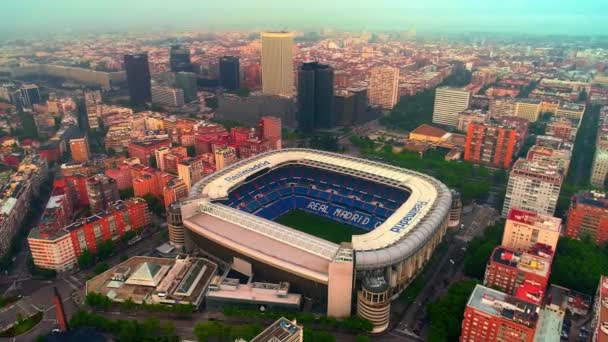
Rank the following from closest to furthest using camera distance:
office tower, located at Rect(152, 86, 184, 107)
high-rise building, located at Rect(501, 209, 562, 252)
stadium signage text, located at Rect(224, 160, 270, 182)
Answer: high-rise building, located at Rect(501, 209, 562, 252), stadium signage text, located at Rect(224, 160, 270, 182), office tower, located at Rect(152, 86, 184, 107)

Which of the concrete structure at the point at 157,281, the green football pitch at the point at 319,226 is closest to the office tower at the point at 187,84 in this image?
the green football pitch at the point at 319,226

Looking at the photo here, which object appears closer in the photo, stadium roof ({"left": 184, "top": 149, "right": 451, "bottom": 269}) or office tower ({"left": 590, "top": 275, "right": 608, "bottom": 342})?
office tower ({"left": 590, "top": 275, "right": 608, "bottom": 342})

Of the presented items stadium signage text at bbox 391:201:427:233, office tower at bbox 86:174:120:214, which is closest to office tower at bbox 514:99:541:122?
stadium signage text at bbox 391:201:427:233

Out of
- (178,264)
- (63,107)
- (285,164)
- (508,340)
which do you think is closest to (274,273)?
(178,264)

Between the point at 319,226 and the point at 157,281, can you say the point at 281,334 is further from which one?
the point at 319,226

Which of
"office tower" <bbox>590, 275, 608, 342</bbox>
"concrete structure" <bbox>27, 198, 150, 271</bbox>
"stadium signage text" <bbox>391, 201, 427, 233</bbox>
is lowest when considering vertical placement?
"concrete structure" <bbox>27, 198, 150, 271</bbox>

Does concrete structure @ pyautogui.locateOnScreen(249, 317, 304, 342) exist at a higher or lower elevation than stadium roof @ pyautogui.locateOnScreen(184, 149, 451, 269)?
lower

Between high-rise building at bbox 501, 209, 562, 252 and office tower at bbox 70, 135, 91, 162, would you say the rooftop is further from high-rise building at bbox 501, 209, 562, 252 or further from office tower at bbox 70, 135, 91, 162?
office tower at bbox 70, 135, 91, 162

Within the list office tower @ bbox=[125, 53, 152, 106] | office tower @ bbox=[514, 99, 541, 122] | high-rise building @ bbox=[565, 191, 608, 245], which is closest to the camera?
high-rise building @ bbox=[565, 191, 608, 245]
